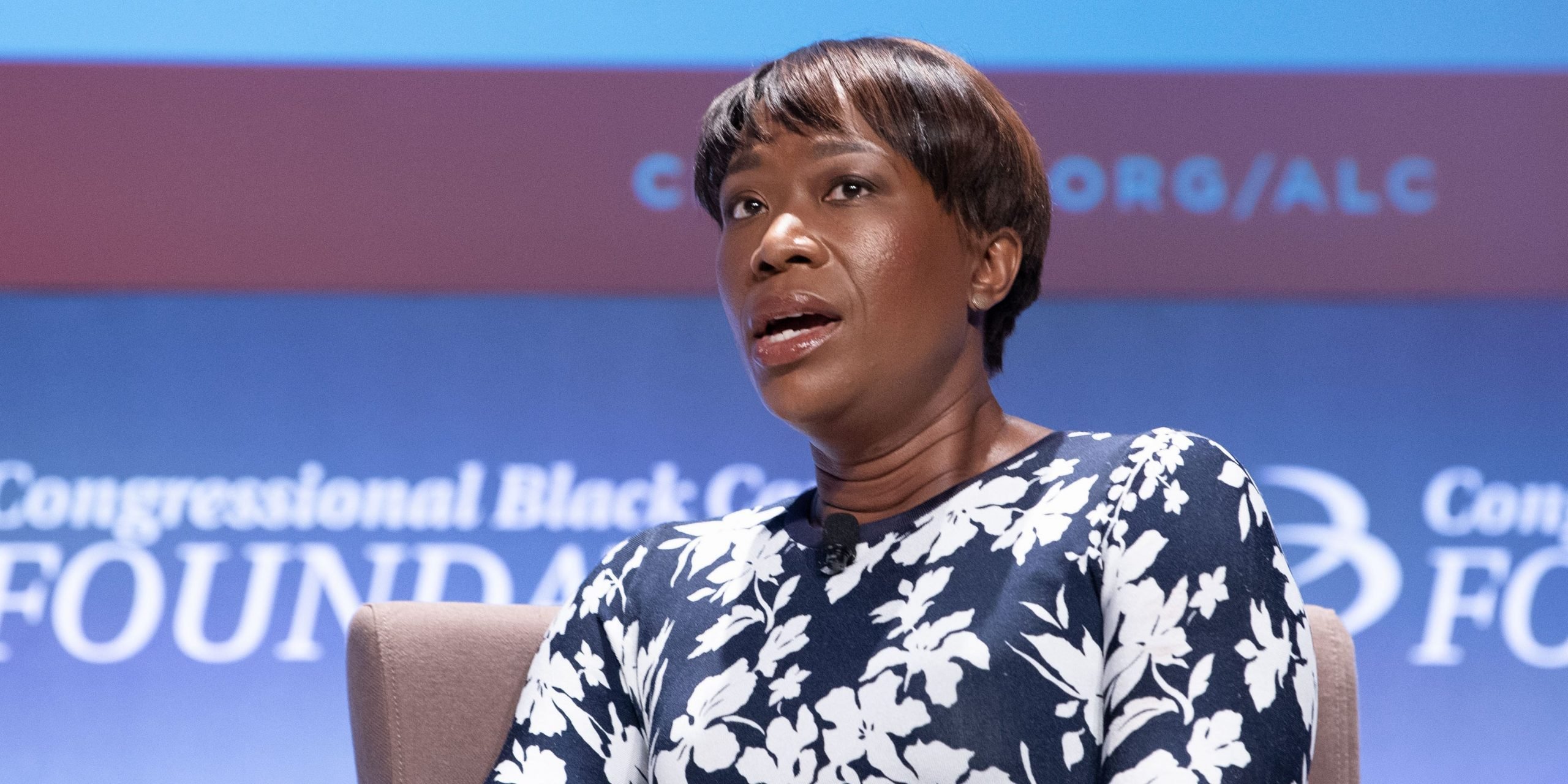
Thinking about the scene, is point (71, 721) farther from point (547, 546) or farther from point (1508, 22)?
point (1508, 22)

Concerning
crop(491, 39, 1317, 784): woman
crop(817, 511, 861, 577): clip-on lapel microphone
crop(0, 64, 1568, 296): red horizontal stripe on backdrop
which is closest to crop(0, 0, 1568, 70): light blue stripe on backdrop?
crop(0, 64, 1568, 296): red horizontal stripe on backdrop

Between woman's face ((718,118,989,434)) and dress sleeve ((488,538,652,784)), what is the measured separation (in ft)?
0.94

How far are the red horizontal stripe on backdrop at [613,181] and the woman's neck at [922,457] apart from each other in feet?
3.90

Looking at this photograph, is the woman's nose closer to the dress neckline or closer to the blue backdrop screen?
the dress neckline

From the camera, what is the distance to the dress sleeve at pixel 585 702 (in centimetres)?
131

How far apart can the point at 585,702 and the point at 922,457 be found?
0.38m

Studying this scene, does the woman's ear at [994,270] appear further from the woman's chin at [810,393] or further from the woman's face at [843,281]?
the woman's chin at [810,393]

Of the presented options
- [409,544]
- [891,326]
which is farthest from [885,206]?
[409,544]

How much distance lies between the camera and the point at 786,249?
4.08 feet

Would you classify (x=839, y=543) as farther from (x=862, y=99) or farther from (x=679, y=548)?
(x=862, y=99)

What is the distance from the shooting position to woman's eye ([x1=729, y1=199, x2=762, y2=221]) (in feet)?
4.33

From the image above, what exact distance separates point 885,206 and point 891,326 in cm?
10

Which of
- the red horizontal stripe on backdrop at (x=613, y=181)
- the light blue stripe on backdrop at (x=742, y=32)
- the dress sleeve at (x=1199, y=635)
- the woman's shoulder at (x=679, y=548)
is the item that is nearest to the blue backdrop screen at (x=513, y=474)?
the red horizontal stripe on backdrop at (x=613, y=181)

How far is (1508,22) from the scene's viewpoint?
8.02ft
